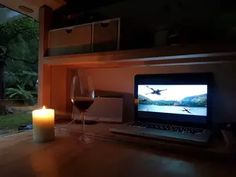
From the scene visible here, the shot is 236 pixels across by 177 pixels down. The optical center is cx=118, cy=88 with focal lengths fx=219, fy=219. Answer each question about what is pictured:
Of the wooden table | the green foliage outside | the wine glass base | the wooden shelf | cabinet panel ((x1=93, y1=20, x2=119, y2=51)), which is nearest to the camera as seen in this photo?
the wooden table

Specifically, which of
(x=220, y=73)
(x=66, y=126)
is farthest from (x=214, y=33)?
(x=66, y=126)

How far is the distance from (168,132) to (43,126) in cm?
50

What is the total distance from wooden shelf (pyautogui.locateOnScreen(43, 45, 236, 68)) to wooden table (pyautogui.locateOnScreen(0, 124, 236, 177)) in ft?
1.06

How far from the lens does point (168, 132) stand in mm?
852

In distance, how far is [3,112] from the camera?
1283 millimetres

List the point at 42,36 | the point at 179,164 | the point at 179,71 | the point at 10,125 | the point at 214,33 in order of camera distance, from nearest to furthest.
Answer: the point at 179,164 → the point at 214,33 → the point at 179,71 → the point at 42,36 → the point at 10,125

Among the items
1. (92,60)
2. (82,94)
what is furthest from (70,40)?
(82,94)

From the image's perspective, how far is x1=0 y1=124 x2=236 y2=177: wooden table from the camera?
568mm

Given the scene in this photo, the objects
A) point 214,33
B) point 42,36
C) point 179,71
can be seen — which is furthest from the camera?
point 42,36

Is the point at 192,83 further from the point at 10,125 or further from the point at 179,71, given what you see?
the point at 10,125

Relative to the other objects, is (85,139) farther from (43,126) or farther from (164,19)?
(164,19)

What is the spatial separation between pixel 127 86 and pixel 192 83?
369mm

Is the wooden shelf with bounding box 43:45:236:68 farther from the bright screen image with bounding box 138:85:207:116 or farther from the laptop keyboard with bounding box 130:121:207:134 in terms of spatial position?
the laptop keyboard with bounding box 130:121:207:134

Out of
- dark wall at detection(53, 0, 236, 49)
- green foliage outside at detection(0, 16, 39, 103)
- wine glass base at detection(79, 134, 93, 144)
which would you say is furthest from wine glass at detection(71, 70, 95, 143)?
green foliage outside at detection(0, 16, 39, 103)
